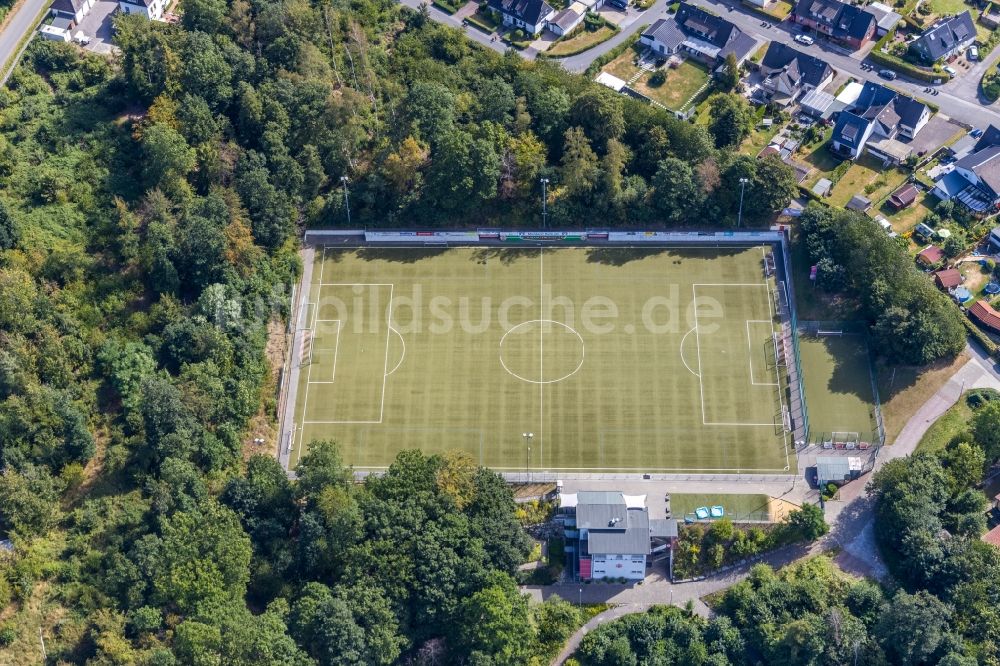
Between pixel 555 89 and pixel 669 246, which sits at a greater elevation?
pixel 555 89

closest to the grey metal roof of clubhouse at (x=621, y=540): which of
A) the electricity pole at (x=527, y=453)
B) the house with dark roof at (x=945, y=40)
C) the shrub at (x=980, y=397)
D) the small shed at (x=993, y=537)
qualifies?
the electricity pole at (x=527, y=453)

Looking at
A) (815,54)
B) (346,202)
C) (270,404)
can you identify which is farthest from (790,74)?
(270,404)

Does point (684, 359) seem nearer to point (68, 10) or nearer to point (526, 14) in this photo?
point (526, 14)

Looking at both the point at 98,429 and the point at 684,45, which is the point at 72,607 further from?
the point at 684,45

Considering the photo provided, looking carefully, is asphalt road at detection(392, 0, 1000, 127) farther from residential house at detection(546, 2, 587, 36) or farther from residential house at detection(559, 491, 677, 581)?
residential house at detection(559, 491, 677, 581)

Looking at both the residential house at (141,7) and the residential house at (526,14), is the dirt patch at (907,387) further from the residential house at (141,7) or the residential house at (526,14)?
the residential house at (141,7)

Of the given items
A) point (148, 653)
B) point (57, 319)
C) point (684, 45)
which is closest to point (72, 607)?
point (148, 653)
